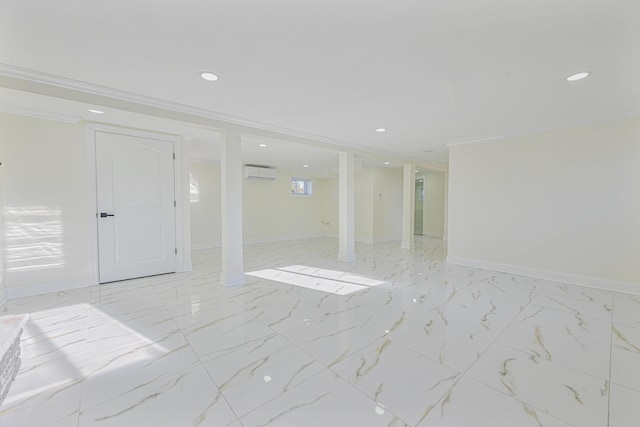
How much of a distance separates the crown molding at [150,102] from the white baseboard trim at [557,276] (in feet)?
10.4

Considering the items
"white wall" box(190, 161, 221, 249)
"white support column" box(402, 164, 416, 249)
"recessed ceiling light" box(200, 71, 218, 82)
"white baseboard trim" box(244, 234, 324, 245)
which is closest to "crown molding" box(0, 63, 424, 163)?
"recessed ceiling light" box(200, 71, 218, 82)

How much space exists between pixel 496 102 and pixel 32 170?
5.45m

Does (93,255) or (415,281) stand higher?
(93,255)

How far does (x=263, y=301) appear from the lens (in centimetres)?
306

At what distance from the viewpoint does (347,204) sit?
5.10 metres

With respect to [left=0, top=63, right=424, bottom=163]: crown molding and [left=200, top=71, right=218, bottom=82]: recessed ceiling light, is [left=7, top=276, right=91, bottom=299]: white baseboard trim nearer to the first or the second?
[left=0, top=63, right=424, bottom=163]: crown molding

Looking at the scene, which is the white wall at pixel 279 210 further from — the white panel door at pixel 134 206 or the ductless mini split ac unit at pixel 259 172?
the white panel door at pixel 134 206

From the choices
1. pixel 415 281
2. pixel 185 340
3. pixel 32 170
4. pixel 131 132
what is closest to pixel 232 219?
pixel 185 340

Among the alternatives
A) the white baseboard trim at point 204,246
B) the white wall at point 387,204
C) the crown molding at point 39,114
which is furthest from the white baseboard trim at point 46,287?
the white wall at point 387,204

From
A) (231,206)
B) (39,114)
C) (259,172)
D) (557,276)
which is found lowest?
(557,276)

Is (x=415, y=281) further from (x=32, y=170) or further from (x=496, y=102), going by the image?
(x=32, y=170)

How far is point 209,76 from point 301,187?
6.39 m

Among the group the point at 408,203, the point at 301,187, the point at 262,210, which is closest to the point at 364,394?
the point at 408,203

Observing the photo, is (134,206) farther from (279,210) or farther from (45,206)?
(279,210)
